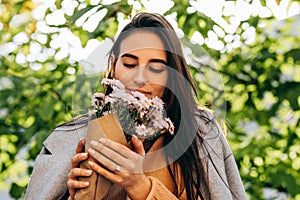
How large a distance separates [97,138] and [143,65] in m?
0.15

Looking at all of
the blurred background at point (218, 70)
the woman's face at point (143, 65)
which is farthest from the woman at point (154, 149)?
the blurred background at point (218, 70)

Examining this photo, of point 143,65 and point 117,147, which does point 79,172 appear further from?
point 143,65

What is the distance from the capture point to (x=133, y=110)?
3.88 ft

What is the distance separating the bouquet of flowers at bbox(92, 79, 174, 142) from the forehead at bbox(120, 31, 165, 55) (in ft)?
0.29

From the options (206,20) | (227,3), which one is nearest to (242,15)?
(227,3)

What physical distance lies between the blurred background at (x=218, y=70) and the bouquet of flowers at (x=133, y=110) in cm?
118

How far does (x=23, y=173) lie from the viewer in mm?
2746

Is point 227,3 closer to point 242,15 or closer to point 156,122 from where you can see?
point 242,15

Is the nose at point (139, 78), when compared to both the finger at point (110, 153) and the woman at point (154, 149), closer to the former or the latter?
the woman at point (154, 149)

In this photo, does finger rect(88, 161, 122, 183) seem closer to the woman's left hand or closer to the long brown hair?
the woman's left hand

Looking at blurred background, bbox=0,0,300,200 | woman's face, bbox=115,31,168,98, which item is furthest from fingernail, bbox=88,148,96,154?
blurred background, bbox=0,0,300,200

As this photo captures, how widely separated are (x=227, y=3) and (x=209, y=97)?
1.33 m

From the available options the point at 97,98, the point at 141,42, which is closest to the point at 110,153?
the point at 97,98

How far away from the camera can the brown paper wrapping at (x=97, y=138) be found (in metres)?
1.17
